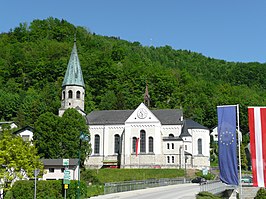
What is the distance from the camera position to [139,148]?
2778 inches

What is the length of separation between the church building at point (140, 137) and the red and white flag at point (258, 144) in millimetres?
48541

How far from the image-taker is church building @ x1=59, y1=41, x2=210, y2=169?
70062 millimetres

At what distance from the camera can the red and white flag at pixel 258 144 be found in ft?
69.1

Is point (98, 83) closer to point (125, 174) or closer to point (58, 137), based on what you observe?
point (58, 137)

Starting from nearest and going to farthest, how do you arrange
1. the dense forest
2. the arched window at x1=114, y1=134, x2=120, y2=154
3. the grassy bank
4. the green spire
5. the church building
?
1. the grassy bank
2. the church building
3. the green spire
4. the arched window at x1=114, y1=134, x2=120, y2=154
5. the dense forest

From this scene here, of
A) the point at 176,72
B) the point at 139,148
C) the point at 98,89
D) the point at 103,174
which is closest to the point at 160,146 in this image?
the point at 139,148

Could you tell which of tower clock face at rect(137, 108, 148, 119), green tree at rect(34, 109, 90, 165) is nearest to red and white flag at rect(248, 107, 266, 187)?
green tree at rect(34, 109, 90, 165)

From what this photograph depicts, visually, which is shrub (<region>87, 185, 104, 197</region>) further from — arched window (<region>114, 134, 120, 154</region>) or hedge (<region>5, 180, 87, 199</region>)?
arched window (<region>114, 134, 120, 154</region>)

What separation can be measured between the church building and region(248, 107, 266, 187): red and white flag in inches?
1911

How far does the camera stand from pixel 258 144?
2122cm

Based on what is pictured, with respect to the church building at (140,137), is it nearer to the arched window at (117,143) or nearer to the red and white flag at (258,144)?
the arched window at (117,143)

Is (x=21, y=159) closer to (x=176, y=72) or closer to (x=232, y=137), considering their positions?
(x=232, y=137)

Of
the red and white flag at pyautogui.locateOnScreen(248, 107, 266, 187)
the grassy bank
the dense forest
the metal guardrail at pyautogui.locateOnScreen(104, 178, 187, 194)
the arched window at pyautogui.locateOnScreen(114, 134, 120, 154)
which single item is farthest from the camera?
the dense forest

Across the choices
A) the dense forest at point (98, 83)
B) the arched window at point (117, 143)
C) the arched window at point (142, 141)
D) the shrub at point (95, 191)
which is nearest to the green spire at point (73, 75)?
the arched window at point (117, 143)
